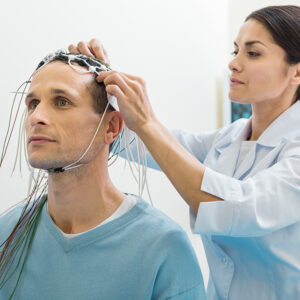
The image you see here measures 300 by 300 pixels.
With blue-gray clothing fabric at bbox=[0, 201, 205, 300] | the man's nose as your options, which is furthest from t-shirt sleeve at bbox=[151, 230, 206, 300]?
the man's nose

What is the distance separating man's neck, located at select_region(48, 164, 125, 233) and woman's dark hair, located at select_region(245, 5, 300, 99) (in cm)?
66

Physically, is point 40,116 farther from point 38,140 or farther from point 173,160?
point 173,160

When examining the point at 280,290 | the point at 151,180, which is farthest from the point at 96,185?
the point at 151,180

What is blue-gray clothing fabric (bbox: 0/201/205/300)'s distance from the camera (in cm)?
112

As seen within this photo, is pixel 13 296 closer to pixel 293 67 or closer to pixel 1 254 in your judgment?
pixel 1 254

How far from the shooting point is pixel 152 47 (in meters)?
2.17

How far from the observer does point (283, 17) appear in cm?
134

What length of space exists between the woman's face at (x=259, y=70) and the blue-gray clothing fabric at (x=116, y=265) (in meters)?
0.48

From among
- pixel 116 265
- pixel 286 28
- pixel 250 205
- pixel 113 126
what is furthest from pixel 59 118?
pixel 286 28

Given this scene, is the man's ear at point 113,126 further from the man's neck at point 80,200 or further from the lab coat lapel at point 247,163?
the lab coat lapel at point 247,163

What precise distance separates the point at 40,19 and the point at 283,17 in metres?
0.81

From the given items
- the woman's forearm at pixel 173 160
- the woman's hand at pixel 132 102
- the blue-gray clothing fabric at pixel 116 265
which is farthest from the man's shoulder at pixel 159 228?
the woman's hand at pixel 132 102

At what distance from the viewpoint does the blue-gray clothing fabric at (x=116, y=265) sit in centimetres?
112

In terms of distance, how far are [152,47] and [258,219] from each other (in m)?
1.29
